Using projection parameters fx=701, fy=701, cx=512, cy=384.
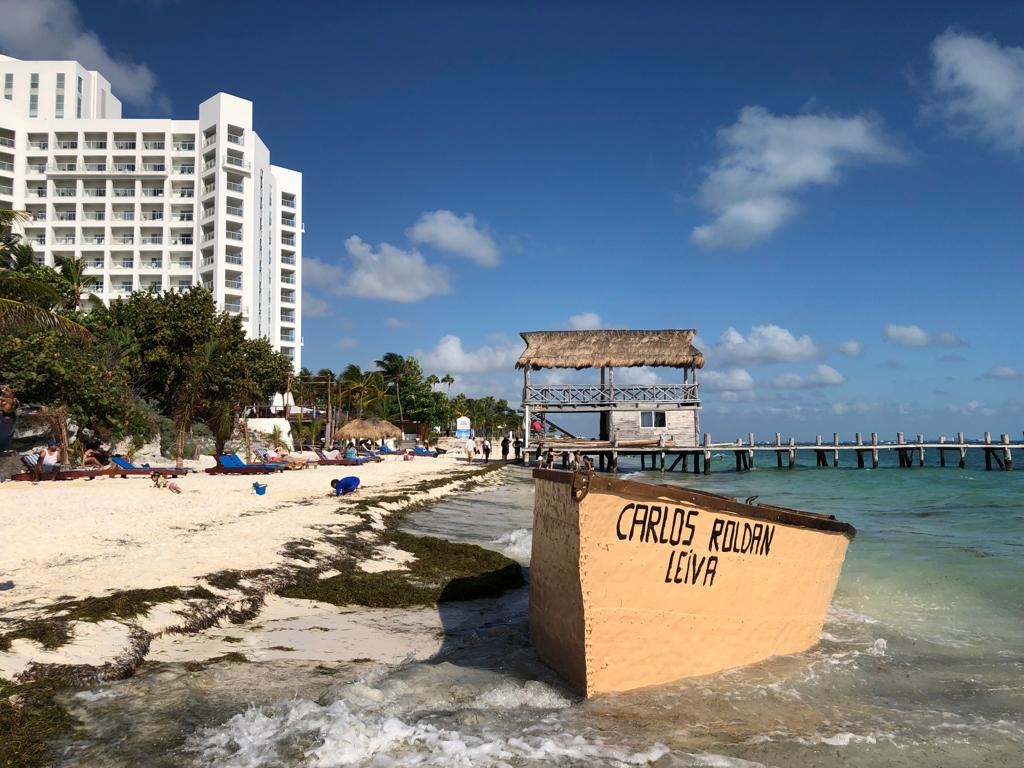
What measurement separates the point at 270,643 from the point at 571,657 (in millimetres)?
2687

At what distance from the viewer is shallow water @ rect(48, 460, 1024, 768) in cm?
405

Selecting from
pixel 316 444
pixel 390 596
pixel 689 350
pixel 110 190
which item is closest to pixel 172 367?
pixel 316 444

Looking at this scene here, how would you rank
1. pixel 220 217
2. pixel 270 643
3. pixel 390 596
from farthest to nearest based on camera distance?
1. pixel 220 217
2. pixel 390 596
3. pixel 270 643

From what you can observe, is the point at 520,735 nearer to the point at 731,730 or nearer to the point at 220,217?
the point at 731,730

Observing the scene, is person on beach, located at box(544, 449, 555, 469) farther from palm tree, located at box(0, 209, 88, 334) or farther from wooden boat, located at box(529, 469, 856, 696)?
palm tree, located at box(0, 209, 88, 334)

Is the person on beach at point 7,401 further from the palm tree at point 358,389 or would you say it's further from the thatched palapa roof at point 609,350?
the palm tree at point 358,389

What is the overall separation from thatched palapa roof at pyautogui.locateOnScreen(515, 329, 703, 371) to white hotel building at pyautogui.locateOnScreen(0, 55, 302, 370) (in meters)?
33.1

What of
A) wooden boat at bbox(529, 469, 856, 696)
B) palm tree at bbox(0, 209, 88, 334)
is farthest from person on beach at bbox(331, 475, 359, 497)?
wooden boat at bbox(529, 469, 856, 696)

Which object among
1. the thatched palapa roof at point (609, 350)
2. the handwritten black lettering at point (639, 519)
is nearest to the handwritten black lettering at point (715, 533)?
the handwritten black lettering at point (639, 519)

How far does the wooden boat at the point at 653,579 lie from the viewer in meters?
4.98

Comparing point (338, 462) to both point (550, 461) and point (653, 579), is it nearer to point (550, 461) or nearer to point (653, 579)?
point (550, 461)

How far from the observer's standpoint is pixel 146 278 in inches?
2357

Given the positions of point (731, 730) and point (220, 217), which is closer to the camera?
point (731, 730)

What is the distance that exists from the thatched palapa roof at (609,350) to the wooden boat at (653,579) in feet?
93.7
